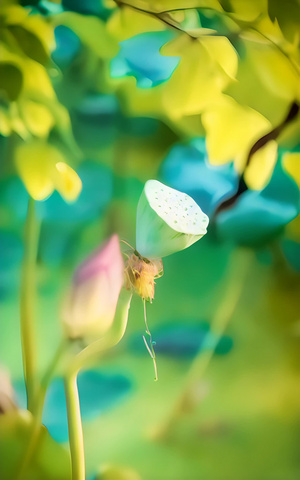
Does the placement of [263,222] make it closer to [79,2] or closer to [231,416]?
[231,416]

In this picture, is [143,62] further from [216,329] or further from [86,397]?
[86,397]

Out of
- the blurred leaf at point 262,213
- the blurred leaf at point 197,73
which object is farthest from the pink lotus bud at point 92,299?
the blurred leaf at point 197,73

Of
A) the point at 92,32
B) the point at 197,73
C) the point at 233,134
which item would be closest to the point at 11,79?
the point at 92,32

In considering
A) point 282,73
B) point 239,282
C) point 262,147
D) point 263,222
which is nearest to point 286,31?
point 282,73

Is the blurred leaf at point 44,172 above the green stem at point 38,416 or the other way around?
above

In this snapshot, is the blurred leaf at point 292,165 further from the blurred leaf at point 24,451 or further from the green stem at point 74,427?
the blurred leaf at point 24,451

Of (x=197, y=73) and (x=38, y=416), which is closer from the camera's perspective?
(x=38, y=416)
